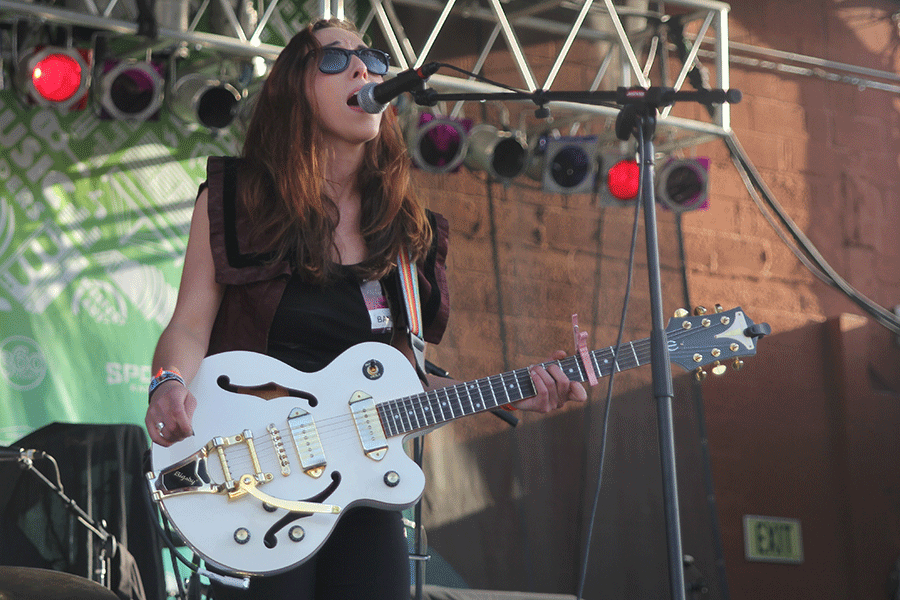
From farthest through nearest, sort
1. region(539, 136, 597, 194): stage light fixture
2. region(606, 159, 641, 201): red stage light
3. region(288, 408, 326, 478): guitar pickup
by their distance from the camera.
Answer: region(606, 159, 641, 201): red stage light, region(539, 136, 597, 194): stage light fixture, region(288, 408, 326, 478): guitar pickup

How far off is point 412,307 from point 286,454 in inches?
15.9

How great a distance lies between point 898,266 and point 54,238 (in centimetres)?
508

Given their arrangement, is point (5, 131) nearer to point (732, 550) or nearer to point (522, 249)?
point (522, 249)

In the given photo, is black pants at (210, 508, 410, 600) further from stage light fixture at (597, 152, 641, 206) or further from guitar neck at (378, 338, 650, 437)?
stage light fixture at (597, 152, 641, 206)

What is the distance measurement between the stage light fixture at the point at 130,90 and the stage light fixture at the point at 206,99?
0.10 m

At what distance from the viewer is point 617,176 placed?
220 inches

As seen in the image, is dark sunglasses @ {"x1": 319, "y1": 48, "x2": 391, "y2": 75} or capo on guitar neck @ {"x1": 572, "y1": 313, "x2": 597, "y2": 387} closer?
dark sunglasses @ {"x1": 319, "y1": 48, "x2": 391, "y2": 75}

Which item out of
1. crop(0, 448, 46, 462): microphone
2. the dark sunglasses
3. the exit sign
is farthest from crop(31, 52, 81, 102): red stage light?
the exit sign

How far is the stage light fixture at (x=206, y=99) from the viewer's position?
15.7ft

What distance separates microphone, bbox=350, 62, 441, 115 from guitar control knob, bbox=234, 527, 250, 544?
0.81m

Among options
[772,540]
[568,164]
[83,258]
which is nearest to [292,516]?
[83,258]

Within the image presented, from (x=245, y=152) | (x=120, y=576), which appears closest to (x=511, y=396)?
(x=245, y=152)

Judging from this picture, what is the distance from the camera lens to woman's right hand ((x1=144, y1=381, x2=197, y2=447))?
5.79 ft

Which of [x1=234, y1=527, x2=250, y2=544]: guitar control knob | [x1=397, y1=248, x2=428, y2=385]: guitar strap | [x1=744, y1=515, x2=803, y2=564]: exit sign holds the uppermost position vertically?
[x1=397, y1=248, x2=428, y2=385]: guitar strap
